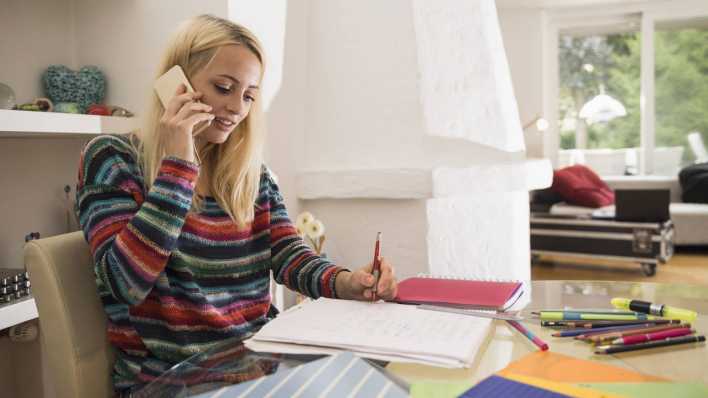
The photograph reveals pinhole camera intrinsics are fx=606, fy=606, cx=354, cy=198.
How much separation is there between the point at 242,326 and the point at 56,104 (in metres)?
1.12

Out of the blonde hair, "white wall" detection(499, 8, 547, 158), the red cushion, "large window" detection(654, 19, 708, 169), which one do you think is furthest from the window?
the blonde hair

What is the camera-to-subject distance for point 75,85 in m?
1.93

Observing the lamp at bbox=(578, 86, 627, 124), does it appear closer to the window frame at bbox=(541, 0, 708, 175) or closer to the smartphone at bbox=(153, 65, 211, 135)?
the window frame at bbox=(541, 0, 708, 175)

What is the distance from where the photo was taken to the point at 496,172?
2221 millimetres

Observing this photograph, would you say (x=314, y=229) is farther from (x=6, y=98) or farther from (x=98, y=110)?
(x=6, y=98)

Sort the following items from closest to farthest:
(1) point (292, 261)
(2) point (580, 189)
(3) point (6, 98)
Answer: (1) point (292, 261) → (3) point (6, 98) → (2) point (580, 189)

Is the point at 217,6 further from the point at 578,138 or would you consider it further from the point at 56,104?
the point at 578,138

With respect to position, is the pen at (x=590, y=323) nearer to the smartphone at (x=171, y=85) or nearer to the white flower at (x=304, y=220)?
the smartphone at (x=171, y=85)

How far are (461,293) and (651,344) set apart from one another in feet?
1.13

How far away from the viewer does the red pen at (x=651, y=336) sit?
823 millimetres

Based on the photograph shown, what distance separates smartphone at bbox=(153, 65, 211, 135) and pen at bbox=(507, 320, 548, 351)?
66 centimetres

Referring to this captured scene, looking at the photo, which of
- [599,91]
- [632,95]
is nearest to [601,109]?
[599,91]

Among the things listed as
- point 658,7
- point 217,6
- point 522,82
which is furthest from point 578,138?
point 217,6

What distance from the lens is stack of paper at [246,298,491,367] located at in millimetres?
791
